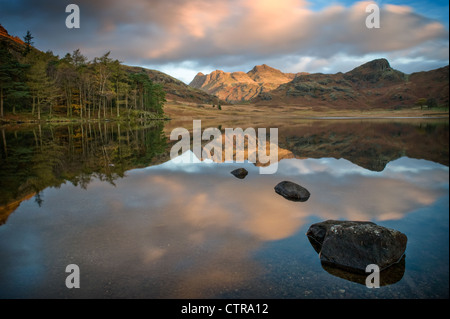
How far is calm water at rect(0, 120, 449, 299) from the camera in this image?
5.67m

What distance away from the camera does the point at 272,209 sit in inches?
403

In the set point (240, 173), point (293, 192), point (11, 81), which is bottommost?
point (293, 192)

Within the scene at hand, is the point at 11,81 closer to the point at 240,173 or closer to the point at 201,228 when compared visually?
the point at 240,173

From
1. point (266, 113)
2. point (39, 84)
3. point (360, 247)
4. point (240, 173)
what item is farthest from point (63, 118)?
point (266, 113)

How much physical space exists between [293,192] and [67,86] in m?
80.4

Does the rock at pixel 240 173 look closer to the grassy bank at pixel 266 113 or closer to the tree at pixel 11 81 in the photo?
the tree at pixel 11 81

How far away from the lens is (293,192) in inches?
460

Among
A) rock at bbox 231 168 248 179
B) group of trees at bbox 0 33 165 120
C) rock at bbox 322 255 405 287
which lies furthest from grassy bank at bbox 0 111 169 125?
rock at bbox 322 255 405 287

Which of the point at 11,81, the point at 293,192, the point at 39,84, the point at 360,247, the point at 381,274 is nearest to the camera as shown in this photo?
the point at 381,274

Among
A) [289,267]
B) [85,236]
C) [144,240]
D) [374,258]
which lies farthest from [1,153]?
[374,258]

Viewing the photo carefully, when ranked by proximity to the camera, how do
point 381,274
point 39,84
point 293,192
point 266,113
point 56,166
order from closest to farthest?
point 381,274 < point 293,192 < point 56,166 < point 39,84 < point 266,113

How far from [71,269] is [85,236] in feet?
5.69

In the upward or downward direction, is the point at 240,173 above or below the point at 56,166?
below
